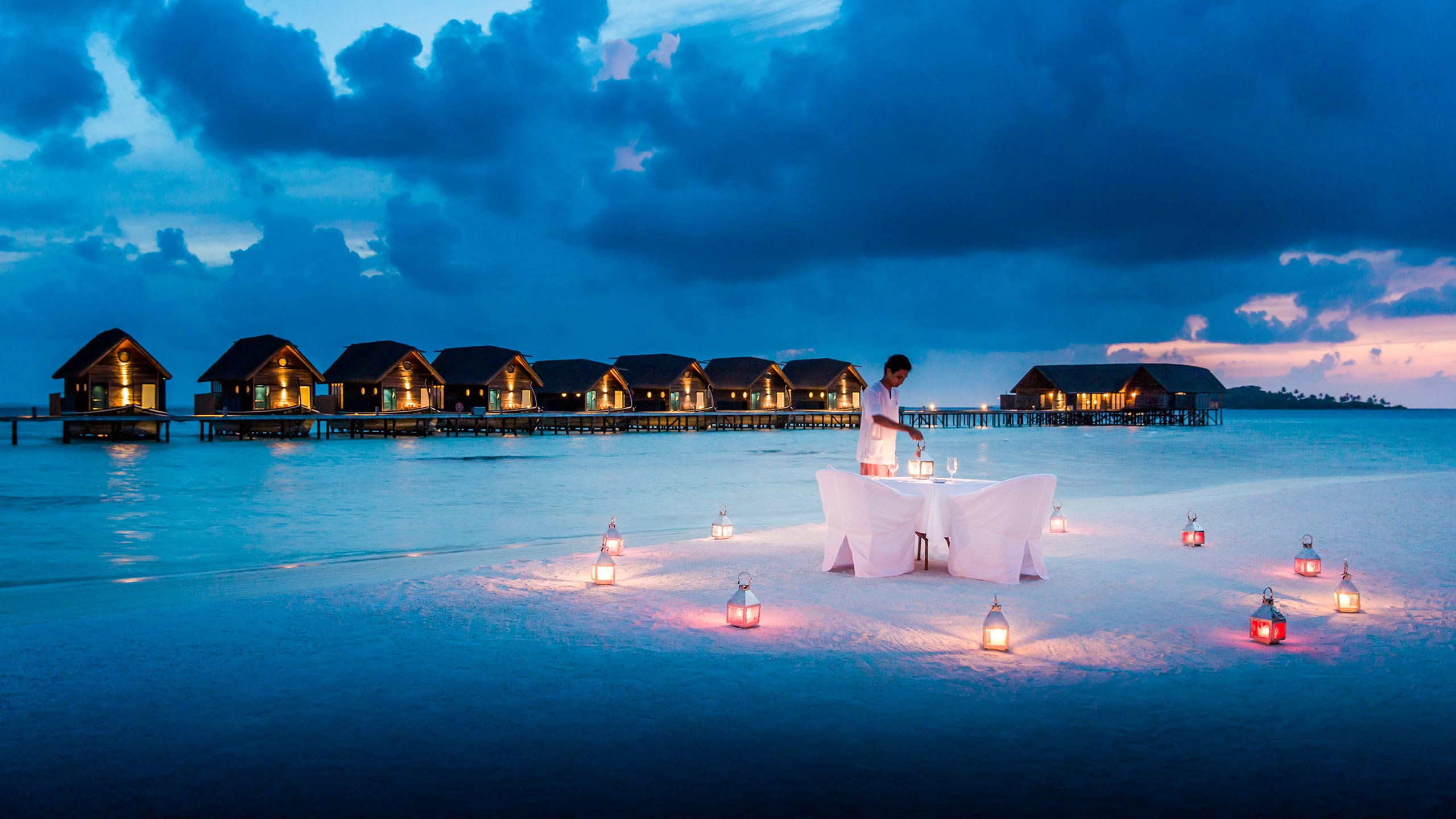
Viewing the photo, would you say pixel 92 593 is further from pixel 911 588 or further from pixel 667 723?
pixel 911 588

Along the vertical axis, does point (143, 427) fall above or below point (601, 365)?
below

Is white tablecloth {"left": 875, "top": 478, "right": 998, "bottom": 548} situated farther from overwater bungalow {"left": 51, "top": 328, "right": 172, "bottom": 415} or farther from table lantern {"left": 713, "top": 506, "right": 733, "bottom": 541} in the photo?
overwater bungalow {"left": 51, "top": 328, "right": 172, "bottom": 415}

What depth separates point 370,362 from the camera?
47.2 metres

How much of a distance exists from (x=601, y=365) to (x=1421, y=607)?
5162 centimetres

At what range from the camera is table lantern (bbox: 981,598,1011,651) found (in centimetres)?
504

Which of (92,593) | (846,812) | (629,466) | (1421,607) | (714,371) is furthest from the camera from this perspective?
(714,371)

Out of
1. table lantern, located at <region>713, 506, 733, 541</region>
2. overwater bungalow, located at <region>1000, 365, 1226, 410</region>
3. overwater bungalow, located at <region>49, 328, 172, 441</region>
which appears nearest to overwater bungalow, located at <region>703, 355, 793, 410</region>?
overwater bungalow, located at <region>1000, 365, 1226, 410</region>

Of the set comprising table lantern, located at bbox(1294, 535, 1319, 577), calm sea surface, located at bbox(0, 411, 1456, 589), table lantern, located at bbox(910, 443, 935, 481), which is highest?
table lantern, located at bbox(910, 443, 935, 481)

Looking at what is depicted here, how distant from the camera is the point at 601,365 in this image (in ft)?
184

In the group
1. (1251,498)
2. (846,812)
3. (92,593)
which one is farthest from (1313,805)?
(1251,498)

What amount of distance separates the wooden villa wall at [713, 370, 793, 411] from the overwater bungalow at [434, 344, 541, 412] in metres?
16.1

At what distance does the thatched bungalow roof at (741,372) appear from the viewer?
64188 mm

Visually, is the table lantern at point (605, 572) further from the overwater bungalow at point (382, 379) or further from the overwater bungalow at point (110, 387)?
the overwater bungalow at point (382, 379)

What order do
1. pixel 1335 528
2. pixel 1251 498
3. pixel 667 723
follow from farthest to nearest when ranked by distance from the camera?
pixel 1251 498 → pixel 1335 528 → pixel 667 723
